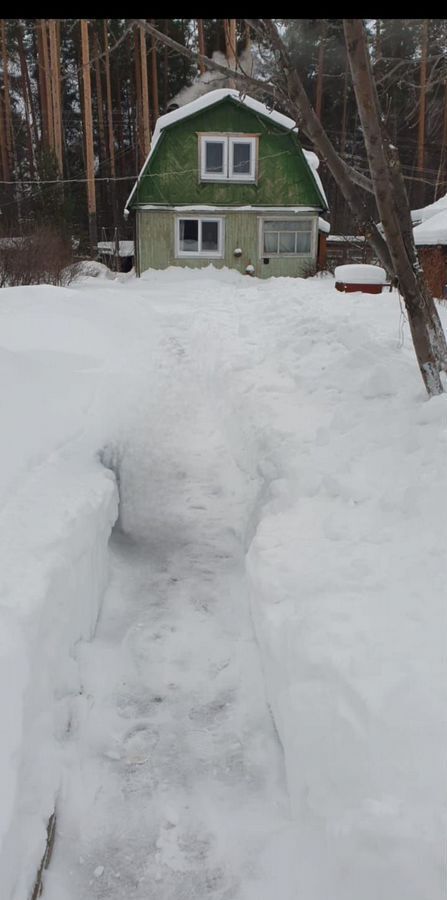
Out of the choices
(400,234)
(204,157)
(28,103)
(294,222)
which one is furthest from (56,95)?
(400,234)

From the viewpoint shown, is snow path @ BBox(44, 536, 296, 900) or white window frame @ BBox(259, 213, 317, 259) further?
white window frame @ BBox(259, 213, 317, 259)

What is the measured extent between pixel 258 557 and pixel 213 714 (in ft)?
3.18

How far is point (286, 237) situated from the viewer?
21.3 m

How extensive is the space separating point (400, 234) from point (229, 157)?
1752 cm

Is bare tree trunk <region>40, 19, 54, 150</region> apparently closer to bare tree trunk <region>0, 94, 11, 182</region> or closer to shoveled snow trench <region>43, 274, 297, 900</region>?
bare tree trunk <region>0, 94, 11, 182</region>

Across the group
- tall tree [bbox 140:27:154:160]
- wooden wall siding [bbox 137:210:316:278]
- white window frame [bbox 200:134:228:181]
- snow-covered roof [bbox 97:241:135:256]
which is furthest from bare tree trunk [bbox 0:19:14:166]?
white window frame [bbox 200:134:228:181]

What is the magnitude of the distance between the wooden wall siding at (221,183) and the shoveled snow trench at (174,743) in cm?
1736

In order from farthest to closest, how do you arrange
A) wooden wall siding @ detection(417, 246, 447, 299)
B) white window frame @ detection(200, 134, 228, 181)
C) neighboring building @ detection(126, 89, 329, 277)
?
white window frame @ detection(200, 134, 228, 181) < neighboring building @ detection(126, 89, 329, 277) < wooden wall siding @ detection(417, 246, 447, 299)

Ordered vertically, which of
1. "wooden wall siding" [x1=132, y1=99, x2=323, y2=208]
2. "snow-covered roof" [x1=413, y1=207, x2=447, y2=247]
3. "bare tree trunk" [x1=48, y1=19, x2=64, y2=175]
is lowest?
"snow-covered roof" [x1=413, y1=207, x2=447, y2=247]

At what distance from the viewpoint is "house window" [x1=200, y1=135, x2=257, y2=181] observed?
2056 centimetres

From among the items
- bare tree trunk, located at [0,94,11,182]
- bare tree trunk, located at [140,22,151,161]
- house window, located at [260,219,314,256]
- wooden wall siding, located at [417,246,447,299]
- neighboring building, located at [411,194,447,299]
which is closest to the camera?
wooden wall siding, located at [417,246,447,299]

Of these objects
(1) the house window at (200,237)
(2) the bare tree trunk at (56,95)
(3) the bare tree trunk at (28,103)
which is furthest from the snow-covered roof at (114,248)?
(3) the bare tree trunk at (28,103)

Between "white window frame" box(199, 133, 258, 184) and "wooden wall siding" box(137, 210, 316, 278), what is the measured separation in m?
1.11
